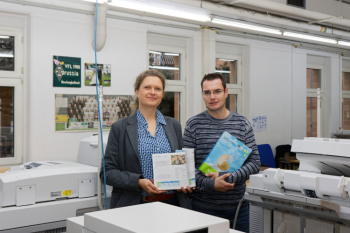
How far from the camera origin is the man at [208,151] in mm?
1953

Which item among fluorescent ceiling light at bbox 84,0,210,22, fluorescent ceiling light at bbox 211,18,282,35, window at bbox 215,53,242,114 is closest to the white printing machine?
fluorescent ceiling light at bbox 84,0,210,22

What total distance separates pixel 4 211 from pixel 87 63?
2.53 m

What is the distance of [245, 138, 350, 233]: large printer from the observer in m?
1.40

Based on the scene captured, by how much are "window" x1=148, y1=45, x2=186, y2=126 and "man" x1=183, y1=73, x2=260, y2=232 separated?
3.06m

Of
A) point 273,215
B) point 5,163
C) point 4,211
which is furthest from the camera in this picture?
point 5,163

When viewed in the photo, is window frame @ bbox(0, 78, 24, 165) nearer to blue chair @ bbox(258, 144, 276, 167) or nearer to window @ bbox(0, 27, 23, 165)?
window @ bbox(0, 27, 23, 165)

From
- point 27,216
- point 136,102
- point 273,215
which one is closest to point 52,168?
point 27,216

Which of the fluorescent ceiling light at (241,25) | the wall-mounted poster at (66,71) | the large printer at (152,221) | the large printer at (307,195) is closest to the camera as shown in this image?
the large printer at (152,221)

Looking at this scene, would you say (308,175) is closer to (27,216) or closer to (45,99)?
(27,216)

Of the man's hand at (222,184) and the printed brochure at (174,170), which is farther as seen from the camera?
the man's hand at (222,184)

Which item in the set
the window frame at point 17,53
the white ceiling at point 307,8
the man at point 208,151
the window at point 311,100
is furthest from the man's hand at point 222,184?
the window at point 311,100

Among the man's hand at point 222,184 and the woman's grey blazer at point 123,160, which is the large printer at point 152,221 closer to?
the woman's grey blazer at point 123,160

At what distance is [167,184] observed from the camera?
1.80 metres

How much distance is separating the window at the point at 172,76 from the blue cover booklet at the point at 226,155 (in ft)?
10.5
